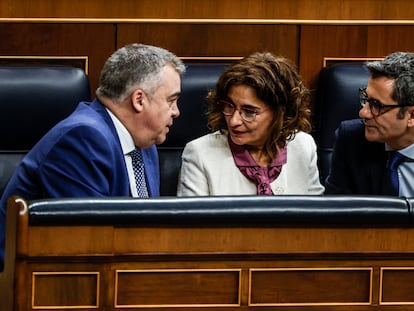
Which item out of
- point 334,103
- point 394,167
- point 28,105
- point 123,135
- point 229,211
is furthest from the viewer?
point 334,103

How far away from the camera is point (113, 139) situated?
1.80 meters

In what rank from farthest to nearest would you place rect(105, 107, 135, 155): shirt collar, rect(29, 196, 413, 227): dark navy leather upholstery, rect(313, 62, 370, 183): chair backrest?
rect(313, 62, 370, 183): chair backrest < rect(105, 107, 135, 155): shirt collar < rect(29, 196, 413, 227): dark navy leather upholstery

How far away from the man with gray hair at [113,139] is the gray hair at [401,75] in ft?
1.25

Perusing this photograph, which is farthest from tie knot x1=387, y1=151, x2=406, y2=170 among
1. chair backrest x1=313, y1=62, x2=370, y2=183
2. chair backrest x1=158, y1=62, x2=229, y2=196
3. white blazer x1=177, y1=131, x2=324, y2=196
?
chair backrest x1=158, y1=62, x2=229, y2=196

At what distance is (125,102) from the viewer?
1.88m

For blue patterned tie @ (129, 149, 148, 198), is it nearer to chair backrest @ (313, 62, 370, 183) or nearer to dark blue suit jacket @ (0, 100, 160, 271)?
dark blue suit jacket @ (0, 100, 160, 271)

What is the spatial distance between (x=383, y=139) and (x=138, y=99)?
0.47 m

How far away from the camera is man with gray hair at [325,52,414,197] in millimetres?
1998

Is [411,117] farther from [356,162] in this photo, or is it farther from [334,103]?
[334,103]

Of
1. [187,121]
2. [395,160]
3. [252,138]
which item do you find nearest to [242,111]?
[252,138]

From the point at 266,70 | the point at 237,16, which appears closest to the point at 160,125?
the point at 266,70

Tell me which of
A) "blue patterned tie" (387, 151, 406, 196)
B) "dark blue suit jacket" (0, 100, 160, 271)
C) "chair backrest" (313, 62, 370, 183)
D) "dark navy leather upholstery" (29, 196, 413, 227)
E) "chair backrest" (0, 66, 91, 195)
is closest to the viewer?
"dark navy leather upholstery" (29, 196, 413, 227)

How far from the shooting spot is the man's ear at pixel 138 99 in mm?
1873

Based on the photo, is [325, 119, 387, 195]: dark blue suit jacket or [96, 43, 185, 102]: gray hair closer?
[96, 43, 185, 102]: gray hair
